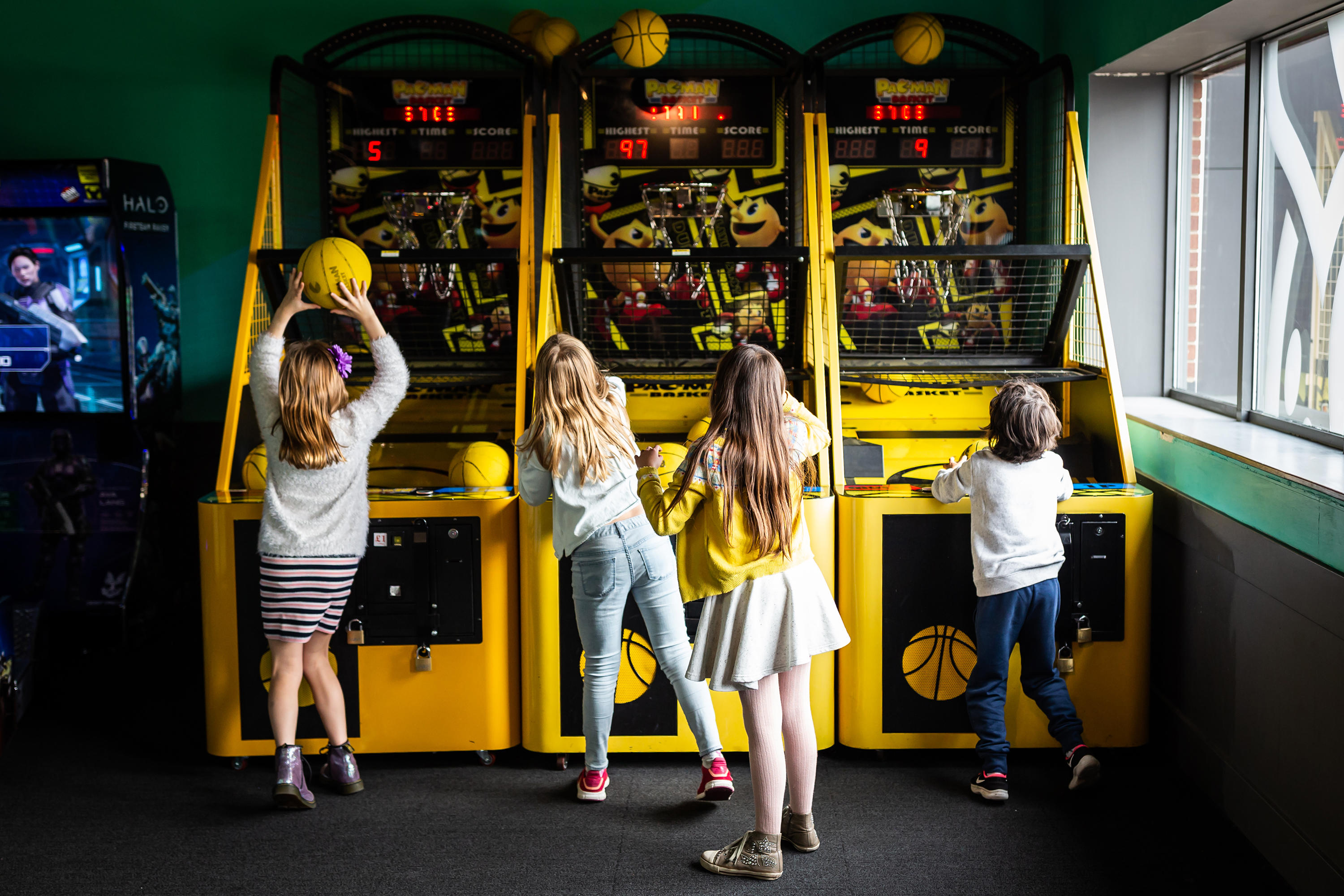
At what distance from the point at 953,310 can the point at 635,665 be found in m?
1.72

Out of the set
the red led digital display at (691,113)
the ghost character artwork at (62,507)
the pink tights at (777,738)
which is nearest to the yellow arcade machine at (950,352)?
the red led digital display at (691,113)

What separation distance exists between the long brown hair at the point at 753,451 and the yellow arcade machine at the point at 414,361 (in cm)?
103

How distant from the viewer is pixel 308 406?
3016 millimetres

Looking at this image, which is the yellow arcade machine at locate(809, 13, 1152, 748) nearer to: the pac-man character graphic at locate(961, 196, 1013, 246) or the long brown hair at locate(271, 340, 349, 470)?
the pac-man character graphic at locate(961, 196, 1013, 246)

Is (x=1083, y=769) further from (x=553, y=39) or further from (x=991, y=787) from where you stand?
(x=553, y=39)

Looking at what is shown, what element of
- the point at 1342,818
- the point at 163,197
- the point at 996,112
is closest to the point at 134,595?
Answer: the point at 163,197

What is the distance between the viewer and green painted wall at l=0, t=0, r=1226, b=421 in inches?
175

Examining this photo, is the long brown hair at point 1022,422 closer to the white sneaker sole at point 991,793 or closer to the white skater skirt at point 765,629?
the white skater skirt at point 765,629

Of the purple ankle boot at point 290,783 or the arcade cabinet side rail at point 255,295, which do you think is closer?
the purple ankle boot at point 290,783

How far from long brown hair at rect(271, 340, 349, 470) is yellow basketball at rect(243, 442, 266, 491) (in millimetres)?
395

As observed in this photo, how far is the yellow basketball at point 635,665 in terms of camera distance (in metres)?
3.38

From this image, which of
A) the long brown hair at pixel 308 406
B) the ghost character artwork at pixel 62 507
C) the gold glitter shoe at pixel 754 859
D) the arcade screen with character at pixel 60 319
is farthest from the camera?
the ghost character artwork at pixel 62 507

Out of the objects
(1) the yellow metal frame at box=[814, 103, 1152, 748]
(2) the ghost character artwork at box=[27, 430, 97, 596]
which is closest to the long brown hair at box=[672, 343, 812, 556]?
(1) the yellow metal frame at box=[814, 103, 1152, 748]

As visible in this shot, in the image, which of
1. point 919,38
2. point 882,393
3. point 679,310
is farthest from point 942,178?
point 679,310
